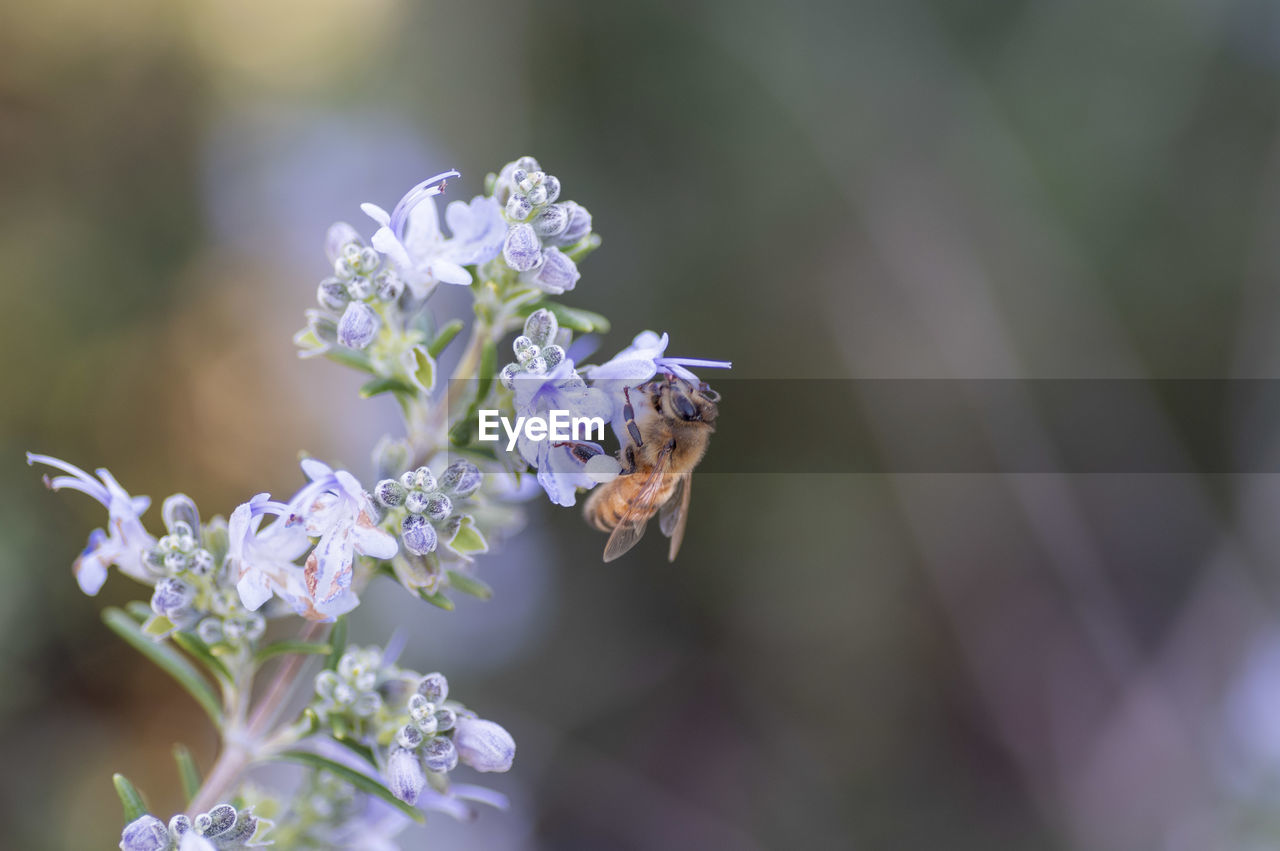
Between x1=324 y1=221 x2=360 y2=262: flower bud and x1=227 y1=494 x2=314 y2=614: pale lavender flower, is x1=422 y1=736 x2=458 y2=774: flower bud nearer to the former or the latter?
x1=227 y1=494 x2=314 y2=614: pale lavender flower

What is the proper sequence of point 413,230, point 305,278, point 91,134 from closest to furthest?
point 413,230, point 91,134, point 305,278

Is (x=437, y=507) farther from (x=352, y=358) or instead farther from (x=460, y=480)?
(x=352, y=358)

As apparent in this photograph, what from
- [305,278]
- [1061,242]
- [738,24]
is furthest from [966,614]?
[305,278]

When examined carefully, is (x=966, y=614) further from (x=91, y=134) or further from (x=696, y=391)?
(x=91, y=134)

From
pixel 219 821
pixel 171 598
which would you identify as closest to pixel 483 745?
pixel 219 821

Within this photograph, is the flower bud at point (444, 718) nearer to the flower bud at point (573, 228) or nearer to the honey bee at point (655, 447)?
the honey bee at point (655, 447)
